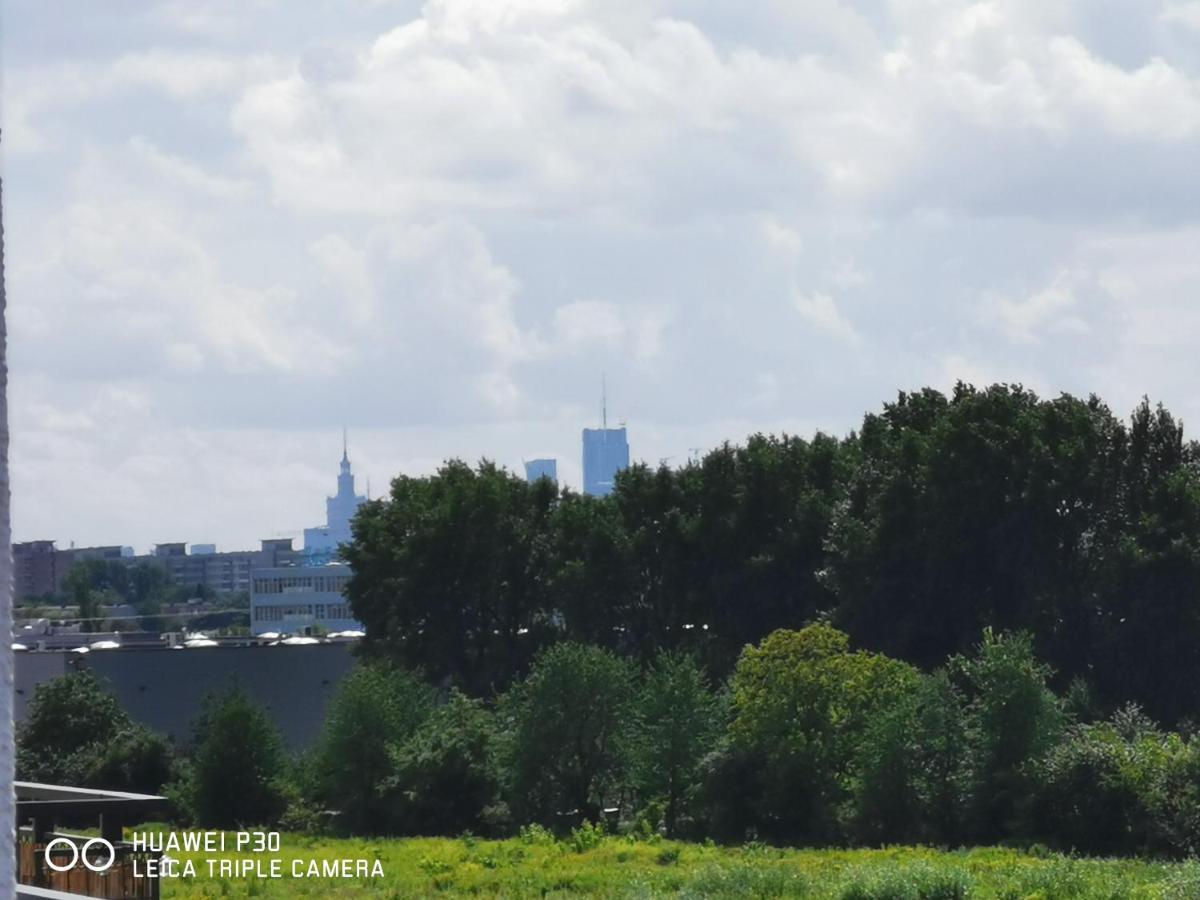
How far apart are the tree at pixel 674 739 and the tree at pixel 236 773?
12123 mm

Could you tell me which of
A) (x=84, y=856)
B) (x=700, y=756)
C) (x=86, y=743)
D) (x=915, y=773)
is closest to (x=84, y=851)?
(x=84, y=856)

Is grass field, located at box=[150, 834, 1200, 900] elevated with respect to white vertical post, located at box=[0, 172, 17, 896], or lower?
lower

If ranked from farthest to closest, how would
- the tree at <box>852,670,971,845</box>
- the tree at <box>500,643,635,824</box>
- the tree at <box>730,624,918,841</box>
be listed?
the tree at <box>500,643,635,824</box> < the tree at <box>730,624,918,841</box> < the tree at <box>852,670,971,845</box>

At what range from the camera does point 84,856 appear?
16.0m

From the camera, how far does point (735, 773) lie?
49.8m

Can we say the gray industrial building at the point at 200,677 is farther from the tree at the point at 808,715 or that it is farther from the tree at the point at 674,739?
the tree at the point at 808,715

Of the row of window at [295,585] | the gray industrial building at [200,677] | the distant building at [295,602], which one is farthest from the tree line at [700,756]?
the row of window at [295,585]

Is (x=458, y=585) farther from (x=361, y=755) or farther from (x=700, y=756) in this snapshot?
(x=700, y=756)

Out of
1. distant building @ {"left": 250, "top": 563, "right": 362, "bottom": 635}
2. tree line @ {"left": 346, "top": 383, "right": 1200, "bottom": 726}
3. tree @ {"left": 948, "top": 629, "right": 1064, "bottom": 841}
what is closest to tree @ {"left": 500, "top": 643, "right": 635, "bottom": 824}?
tree line @ {"left": 346, "top": 383, "right": 1200, "bottom": 726}

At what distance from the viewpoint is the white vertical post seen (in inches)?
177

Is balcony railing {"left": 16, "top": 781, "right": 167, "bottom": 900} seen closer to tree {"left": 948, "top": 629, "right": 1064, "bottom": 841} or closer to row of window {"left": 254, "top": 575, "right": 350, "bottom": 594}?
tree {"left": 948, "top": 629, "right": 1064, "bottom": 841}

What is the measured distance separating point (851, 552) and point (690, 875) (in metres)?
21.9

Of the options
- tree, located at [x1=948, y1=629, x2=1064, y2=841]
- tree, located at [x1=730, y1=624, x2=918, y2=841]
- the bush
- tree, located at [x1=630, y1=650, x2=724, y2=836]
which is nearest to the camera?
the bush

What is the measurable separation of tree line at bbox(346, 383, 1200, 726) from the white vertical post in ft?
166
